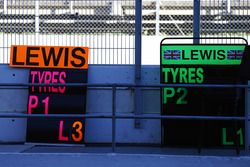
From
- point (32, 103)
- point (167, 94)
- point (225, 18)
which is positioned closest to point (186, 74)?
point (167, 94)

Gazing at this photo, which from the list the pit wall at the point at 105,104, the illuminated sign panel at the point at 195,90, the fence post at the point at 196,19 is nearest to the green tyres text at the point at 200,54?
the illuminated sign panel at the point at 195,90

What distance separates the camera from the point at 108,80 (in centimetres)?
877

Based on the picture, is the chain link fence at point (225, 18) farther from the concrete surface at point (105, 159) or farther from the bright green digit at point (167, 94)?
the concrete surface at point (105, 159)

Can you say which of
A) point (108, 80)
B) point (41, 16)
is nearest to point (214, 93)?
point (108, 80)

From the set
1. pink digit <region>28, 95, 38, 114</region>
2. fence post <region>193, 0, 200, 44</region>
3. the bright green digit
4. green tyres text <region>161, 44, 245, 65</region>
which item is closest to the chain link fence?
fence post <region>193, 0, 200, 44</region>

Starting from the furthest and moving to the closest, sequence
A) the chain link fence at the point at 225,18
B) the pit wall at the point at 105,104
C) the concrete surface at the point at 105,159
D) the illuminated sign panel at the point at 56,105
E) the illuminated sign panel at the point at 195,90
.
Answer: the chain link fence at the point at 225,18, the pit wall at the point at 105,104, the illuminated sign panel at the point at 56,105, the illuminated sign panel at the point at 195,90, the concrete surface at the point at 105,159

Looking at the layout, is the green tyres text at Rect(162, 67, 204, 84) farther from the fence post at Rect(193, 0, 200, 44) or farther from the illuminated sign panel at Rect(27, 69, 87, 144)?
the illuminated sign panel at Rect(27, 69, 87, 144)

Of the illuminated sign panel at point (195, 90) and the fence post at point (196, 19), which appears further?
the fence post at point (196, 19)

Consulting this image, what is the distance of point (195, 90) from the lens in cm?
812

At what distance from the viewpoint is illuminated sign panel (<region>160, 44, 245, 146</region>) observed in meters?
8.16

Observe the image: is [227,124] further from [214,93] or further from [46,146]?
[46,146]

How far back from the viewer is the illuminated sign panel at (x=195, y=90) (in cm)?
816

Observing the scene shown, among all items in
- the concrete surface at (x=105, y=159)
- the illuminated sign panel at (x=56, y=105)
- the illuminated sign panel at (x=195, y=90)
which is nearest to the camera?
the concrete surface at (x=105, y=159)

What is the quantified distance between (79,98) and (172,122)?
63.3 inches
